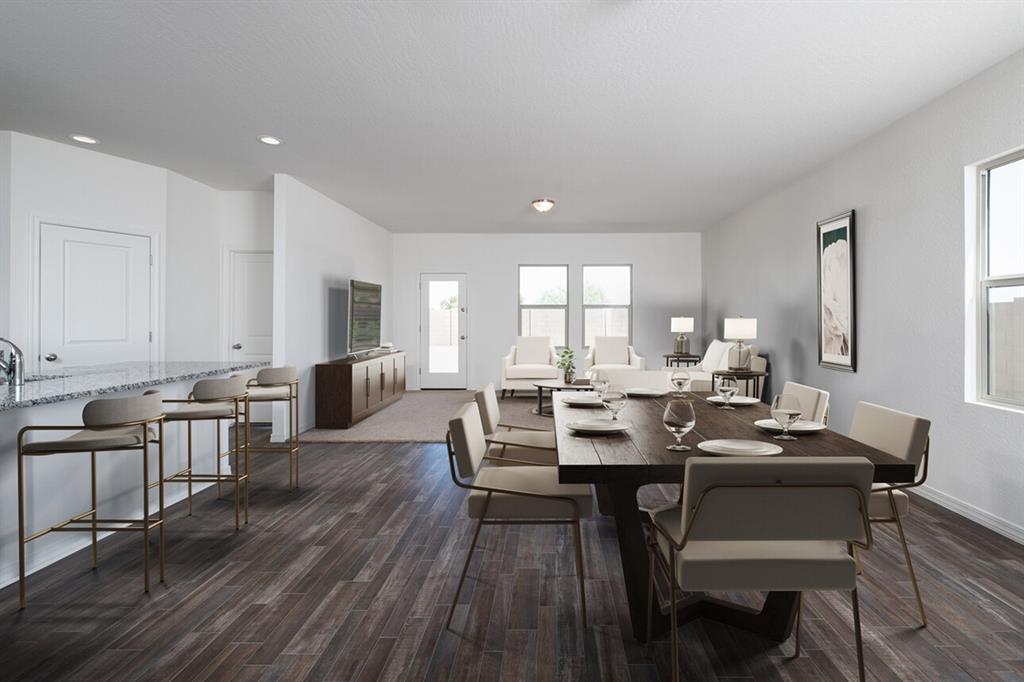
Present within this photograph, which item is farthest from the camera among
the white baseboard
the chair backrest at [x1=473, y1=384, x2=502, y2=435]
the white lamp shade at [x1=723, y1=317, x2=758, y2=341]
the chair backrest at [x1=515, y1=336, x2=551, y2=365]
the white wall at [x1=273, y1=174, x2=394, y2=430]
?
the chair backrest at [x1=515, y1=336, x2=551, y2=365]

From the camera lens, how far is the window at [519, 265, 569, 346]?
9.65 metres

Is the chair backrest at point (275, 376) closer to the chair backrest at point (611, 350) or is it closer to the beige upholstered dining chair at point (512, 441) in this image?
the beige upholstered dining chair at point (512, 441)

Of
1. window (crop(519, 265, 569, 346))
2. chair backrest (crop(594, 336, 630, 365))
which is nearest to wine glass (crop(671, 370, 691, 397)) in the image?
chair backrest (crop(594, 336, 630, 365))

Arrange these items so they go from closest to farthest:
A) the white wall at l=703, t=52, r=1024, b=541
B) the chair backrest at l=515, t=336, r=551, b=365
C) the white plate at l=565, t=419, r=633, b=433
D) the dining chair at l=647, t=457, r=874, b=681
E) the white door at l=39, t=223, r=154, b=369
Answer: the dining chair at l=647, t=457, r=874, b=681, the white plate at l=565, t=419, r=633, b=433, the white wall at l=703, t=52, r=1024, b=541, the white door at l=39, t=223, r=154, b=369, the chair backrest at l=515, t=336, r=551, b=365

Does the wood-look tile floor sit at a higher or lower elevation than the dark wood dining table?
lower

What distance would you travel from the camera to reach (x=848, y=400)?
4.73 meters

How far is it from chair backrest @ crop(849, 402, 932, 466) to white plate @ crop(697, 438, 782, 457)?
0.55 m

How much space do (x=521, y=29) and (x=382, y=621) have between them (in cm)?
278

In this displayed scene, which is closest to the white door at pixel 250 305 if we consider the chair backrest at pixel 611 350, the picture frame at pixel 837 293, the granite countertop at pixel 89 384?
the granite countertop at pixel 89 384

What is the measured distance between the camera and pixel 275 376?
4059 mm

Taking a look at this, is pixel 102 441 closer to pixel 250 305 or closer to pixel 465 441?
pixel 465 441

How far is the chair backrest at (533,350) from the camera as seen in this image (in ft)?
28.4

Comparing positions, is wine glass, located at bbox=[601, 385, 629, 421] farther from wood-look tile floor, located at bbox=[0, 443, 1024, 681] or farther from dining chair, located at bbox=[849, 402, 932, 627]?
dining chair, located at bbox=[849, 402, 932, 627]

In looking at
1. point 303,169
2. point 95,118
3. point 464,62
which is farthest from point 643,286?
point 95,118
